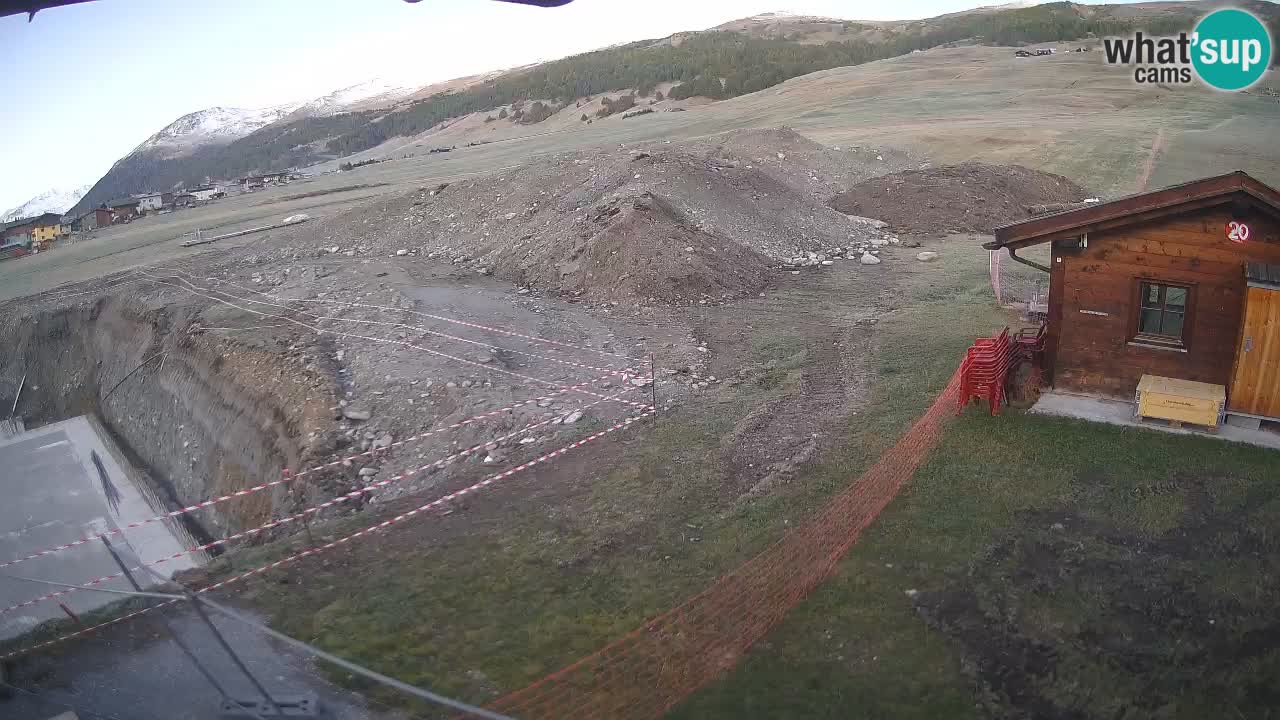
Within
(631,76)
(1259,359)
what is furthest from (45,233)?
(631,76)

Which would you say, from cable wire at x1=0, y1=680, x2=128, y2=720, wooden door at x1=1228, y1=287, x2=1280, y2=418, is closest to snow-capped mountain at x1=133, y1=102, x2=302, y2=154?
cable wire at x1=0, y1=680, x2=128, y2=720

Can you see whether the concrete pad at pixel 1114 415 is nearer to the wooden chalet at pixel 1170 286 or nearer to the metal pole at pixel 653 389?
the wooden chalet at pixel 1170 286

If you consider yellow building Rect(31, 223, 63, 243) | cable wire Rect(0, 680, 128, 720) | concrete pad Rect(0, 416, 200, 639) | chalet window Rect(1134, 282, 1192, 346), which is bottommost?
concrete pad Rect(0, 416, 200, 639)

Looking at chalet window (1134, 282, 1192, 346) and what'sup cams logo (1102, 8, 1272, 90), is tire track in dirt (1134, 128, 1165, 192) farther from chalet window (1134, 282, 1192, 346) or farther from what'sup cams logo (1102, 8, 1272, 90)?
chalet window (1134, 282, 1192, 346)

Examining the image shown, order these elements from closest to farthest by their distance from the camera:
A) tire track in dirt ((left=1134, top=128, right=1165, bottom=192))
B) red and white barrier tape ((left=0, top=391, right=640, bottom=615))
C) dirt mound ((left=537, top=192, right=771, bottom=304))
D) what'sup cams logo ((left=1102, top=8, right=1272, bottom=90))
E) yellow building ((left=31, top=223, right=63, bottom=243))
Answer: red and white barrier tape ((left=0, top=391, right=640, bottom=615))
dirt mound ((left=537, top=192, right=771, bottom=304))
tire track in dirt ((left=1134, top=128, right=1165, bottom=192))
yellow building ((left=31, top=223, right=63, bottom=243))
what'sup cams logo ((left=1102, top=8, right=1272, bottom=90))

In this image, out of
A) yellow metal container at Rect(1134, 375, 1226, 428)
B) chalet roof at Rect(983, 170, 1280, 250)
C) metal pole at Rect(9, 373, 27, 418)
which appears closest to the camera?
chalet roof at Rect(983, 170, 1280, 250)

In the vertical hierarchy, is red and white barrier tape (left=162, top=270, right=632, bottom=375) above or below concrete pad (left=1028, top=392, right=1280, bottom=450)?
above

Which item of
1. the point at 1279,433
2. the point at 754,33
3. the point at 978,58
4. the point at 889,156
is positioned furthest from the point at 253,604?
the point at 754,33

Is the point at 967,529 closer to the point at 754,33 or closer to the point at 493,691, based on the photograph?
the point at 493,691
